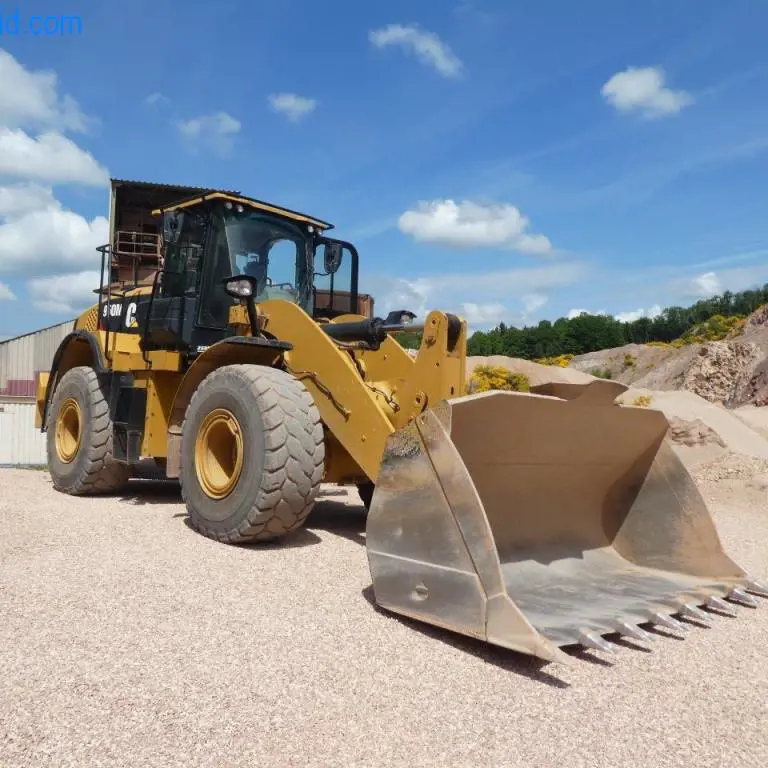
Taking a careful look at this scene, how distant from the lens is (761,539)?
22.5ft

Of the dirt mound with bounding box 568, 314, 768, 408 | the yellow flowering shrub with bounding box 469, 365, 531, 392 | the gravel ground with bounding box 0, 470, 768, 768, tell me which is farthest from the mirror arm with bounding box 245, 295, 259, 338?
the dirt mound with bounding box 568, 314, 768, 408

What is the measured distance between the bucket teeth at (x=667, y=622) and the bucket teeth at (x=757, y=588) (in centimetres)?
90

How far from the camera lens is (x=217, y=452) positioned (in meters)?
5.36

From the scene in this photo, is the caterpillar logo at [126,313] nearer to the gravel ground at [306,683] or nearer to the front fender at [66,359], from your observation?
the front fender at [66,359]

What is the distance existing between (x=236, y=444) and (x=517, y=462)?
198 cm

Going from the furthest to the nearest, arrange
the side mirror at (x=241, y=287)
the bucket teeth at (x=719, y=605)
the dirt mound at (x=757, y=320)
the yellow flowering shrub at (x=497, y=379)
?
the dirt mound at (x=757, y=320), the yellow flowering shrub at (x=497, y=379), the side mirror at (x=241, y=287), the bucket teeth at (x=719, y=605)

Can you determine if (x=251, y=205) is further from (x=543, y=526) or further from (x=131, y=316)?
(x=543, y=526)

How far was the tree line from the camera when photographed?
227 feet

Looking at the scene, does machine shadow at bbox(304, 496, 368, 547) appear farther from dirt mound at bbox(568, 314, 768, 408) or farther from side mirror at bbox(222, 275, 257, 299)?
dirt mound at bbox(568, 314, 768, 408)

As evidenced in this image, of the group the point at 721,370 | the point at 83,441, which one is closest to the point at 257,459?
the point at 83,441

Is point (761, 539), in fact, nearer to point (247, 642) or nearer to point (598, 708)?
point (598, 708)

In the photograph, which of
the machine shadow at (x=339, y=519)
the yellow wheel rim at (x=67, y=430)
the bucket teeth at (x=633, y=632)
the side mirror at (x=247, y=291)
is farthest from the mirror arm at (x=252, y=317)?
the bucket teeth at (x=633, y=632)

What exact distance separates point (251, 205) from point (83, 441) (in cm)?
288

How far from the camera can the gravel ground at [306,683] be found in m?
2.36
